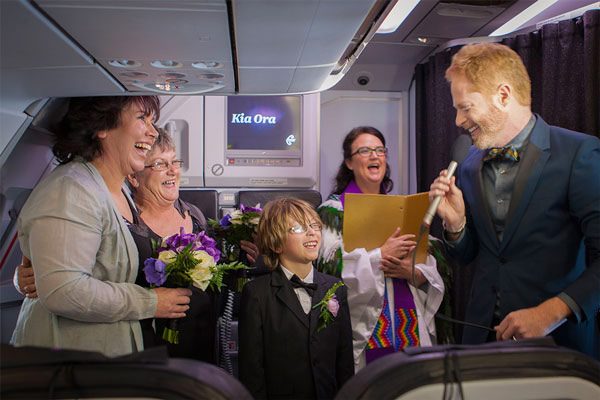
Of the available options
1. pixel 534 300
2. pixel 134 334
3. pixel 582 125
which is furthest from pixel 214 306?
pixel 582 125

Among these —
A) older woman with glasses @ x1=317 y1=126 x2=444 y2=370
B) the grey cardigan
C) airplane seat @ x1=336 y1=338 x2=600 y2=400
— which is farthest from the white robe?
airplane seat @ x1=336 y1=338 x2=600 y2=400

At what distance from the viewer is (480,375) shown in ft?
2.56

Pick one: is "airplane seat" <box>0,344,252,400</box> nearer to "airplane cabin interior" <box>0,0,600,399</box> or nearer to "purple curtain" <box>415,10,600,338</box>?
"airplane cabin interior" <box>0,0,600,399</box>

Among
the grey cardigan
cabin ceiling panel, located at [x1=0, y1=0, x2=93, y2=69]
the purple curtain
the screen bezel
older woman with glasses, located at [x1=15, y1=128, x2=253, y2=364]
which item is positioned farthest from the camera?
the screen bezel

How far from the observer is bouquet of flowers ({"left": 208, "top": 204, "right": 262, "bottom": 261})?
7.00 feet

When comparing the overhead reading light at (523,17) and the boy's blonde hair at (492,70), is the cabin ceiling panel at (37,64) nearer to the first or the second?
the boy's blonde hair at (492,70)

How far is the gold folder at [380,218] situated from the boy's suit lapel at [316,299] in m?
0.15

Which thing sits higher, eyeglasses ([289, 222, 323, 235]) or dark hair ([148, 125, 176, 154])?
dark hair ([148, 125, 176, 154])

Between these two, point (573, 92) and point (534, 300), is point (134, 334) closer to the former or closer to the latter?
point (534, 300)

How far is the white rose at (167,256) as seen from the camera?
1.49m

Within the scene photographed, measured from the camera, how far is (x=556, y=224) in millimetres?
1335

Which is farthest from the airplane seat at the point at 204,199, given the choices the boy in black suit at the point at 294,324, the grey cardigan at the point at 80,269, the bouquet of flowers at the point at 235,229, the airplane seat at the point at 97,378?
the airplane seat at the point at 97,378

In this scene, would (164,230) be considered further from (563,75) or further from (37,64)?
(563,75)

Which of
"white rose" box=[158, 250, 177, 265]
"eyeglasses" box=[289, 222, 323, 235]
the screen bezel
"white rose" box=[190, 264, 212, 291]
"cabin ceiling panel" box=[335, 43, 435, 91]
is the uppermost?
"cabin ceiling panel" box=[335, 43, 435, 91]
